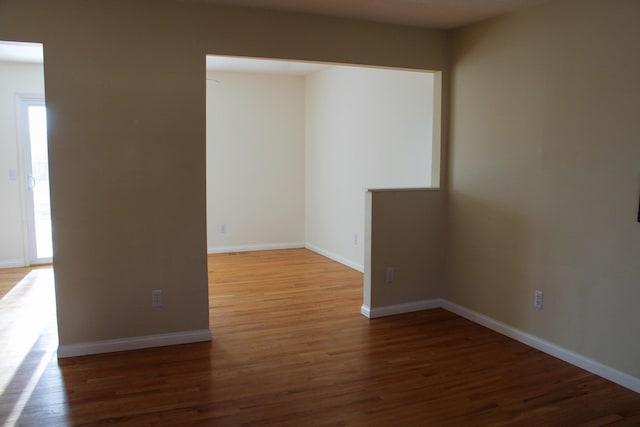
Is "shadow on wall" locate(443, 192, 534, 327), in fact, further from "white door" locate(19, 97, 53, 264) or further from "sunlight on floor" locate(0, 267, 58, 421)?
"white door" locate(19, 97, 53, 264)

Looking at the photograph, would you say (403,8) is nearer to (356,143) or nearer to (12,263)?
(356,143)

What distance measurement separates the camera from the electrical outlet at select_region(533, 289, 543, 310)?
331 centimetres

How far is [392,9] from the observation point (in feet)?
11.2

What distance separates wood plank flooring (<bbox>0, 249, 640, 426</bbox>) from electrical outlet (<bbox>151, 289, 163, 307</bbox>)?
0.31 metres

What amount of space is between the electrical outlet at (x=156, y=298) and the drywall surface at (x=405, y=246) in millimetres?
1648

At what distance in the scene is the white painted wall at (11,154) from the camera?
18.9ft

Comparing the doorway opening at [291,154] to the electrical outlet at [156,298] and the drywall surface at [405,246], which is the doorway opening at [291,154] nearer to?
the drywall surface at [405,246]

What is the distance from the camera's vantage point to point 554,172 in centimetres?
316

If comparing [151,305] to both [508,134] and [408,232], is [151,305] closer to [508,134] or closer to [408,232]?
[408,232]

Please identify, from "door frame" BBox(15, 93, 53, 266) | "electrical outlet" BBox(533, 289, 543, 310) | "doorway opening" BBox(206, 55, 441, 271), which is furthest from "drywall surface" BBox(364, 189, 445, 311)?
"door frame" BBox(15, 93, 53, 266)

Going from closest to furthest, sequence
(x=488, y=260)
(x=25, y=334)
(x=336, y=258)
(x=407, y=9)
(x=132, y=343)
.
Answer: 1. (x=132, y=343)
2. (x=407, y=9)
3. (x=25, y=334)
4. (x=488, y=260)
5. (x=336, y=258)

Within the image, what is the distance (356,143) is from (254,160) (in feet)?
5.73

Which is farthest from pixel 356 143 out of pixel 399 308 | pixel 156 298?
pixel 156 298

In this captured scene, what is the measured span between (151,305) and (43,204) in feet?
12.3
